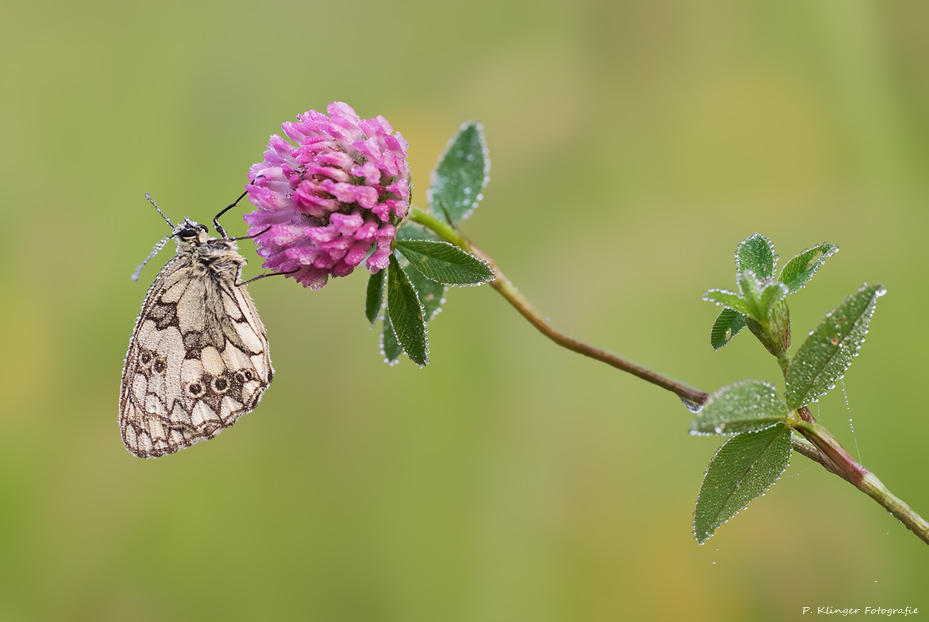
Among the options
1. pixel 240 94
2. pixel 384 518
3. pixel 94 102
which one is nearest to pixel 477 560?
pixel 384 518

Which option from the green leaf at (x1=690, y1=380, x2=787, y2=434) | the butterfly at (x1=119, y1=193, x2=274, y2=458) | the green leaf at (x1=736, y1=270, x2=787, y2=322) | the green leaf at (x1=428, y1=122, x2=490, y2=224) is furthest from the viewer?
the butterfly at (x1=119, y1=193, x2=274, y2=458)

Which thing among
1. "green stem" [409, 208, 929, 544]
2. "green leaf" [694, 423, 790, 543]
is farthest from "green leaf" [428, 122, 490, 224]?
"green leaf" [694, 423, 790, 543]

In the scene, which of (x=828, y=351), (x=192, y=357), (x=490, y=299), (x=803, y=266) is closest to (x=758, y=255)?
(x=803, y=266)

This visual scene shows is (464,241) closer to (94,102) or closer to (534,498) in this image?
(534,498)

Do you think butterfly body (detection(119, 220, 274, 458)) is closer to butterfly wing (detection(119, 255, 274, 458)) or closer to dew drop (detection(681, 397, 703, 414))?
butterfly wing (detection(119, 255, 274, 458))

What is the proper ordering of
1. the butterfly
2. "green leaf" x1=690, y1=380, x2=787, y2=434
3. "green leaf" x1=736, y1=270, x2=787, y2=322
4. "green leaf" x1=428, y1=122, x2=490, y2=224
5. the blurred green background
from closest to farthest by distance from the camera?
"green leaf" x1=690, y1=380, x2=787, y2=434 < "green leaf" x1=736, y1=270, x2=787, y2=322 < "green leaf" x1=428, y1=122, x2=490, y2=224 < the butterfly < the blurred green background
